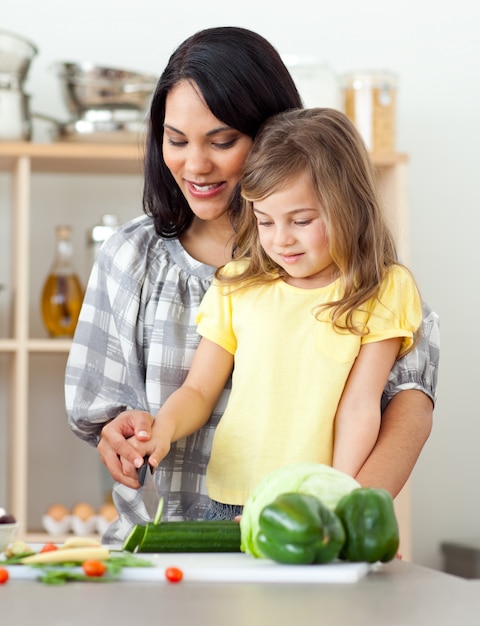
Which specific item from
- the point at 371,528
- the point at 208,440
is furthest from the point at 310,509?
the point at 208,440

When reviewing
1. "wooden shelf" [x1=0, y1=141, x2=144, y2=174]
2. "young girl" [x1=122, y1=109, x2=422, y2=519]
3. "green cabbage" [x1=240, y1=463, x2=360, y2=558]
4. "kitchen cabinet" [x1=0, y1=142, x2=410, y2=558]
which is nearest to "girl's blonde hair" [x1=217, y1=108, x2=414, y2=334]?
Result: "young girl" [x1=122, y1=109, x2=422, y2=519]

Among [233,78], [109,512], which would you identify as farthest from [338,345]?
[109,512]

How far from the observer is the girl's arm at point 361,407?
1.34m

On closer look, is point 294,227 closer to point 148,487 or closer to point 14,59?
point 148,487

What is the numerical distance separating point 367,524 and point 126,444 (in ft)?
1.54

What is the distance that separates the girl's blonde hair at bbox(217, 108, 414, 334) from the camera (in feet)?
4.57

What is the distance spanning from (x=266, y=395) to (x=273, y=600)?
62 cm

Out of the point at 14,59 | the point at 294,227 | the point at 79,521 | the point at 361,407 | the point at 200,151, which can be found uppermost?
the point at 14,59

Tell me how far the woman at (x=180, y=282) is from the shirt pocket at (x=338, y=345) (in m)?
0.11

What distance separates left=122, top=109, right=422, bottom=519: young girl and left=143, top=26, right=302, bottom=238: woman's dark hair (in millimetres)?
63

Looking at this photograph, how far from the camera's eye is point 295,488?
0.97m

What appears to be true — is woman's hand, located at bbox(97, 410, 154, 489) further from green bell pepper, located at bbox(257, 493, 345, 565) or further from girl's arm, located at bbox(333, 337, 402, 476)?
green bell pepper, located at bbox(257, 493, 345, 565)

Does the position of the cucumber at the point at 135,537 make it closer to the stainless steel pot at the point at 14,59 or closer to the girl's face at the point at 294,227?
the girl's face at the point at 294,227

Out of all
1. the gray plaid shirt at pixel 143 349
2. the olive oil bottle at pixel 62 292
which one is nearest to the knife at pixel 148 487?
→ the gray plaid shirt at pixel 143 349
